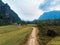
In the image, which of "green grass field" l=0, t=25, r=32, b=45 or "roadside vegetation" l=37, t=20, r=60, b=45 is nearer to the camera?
"green grass field" l=0, t=25, r=32, b=45

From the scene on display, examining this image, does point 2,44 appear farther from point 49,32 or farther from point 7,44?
point 49,32

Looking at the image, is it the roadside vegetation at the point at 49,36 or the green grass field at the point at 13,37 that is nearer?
the green grass field at the point at 13,37

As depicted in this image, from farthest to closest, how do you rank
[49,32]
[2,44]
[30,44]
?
[49,32]
[30,44]
[2,44]

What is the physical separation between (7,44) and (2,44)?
4.92ft

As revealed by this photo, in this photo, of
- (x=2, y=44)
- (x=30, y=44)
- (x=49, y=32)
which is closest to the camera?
(x=2, y=44)

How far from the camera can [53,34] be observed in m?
102

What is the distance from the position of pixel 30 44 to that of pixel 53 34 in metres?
46.1

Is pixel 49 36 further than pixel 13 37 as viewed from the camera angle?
Yes

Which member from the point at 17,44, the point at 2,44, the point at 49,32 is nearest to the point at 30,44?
the point at 17,44

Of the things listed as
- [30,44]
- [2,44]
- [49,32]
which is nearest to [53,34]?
[49,32]

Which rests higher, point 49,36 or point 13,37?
point 13,37

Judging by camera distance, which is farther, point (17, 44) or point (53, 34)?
point (53, 34)

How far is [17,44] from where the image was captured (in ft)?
181

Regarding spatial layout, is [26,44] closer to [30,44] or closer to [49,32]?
[30,44]
